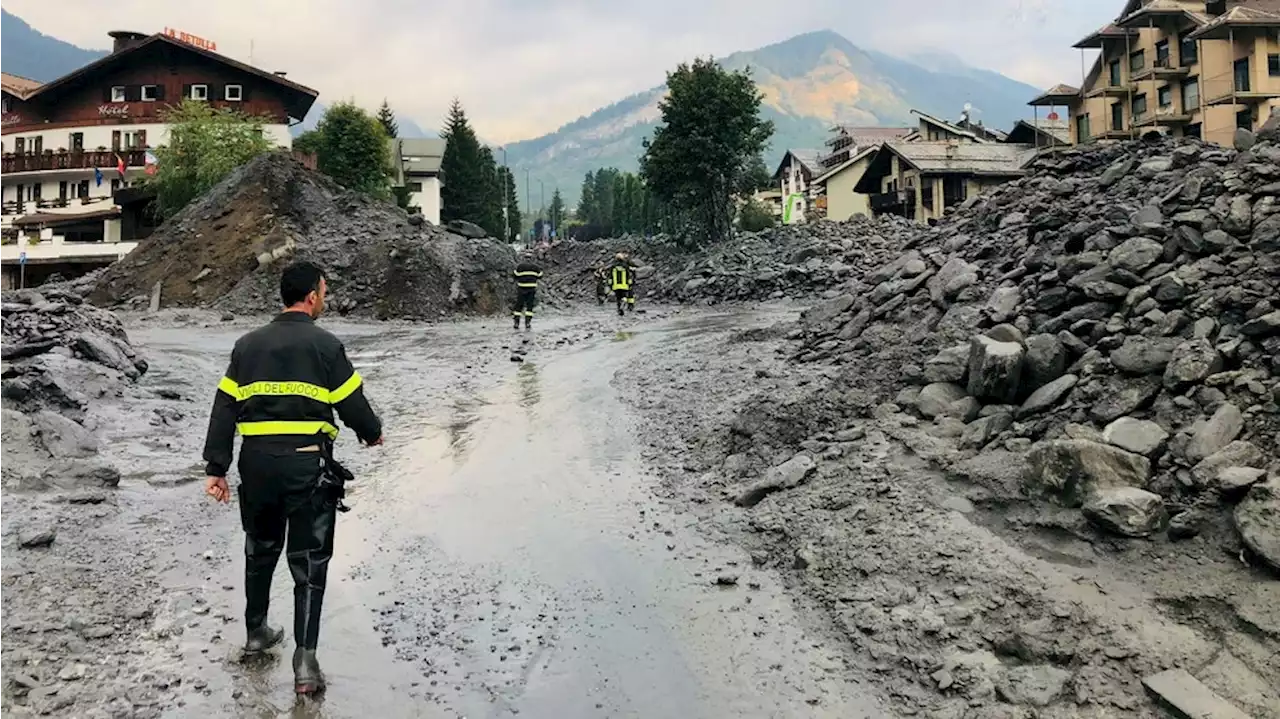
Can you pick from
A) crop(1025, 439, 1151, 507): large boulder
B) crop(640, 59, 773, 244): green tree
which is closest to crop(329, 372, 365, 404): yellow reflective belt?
crop(1025, 439, 1151, 507): large boulder

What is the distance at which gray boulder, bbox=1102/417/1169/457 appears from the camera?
571 cm

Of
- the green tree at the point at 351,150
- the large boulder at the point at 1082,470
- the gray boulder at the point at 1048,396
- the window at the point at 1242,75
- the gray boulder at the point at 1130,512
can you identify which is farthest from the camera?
the green tree at the point at 351,150

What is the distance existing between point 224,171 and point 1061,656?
4543cm

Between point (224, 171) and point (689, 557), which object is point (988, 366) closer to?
point (689, 557)

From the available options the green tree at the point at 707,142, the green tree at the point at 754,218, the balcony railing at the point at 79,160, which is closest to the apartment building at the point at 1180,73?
the green tree at the point at 707,142

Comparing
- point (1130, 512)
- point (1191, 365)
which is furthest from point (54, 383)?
point (1191, 365)

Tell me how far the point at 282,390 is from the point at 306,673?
1435 mm

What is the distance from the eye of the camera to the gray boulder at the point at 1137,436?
5.71m

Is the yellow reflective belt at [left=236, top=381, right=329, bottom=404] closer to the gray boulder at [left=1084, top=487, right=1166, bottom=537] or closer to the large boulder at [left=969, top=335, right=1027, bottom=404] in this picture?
the gray boulder at [left=1084, top=487, right=1166, bottom=537]

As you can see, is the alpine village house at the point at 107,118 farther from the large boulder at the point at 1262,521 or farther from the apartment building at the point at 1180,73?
the large boulder at the point at 1262,521

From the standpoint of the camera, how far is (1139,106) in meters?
48.2

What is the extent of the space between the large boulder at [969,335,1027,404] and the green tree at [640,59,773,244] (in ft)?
122

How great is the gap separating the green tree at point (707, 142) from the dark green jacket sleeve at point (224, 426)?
40.4m

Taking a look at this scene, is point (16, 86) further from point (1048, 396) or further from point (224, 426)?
point (1048, 396)
